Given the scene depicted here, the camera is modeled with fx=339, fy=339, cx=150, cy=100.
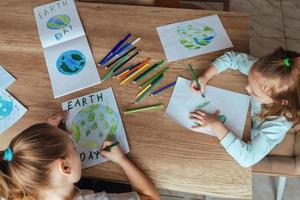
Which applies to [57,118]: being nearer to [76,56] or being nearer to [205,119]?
[76,56]

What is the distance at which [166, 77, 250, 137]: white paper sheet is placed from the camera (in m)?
1.03

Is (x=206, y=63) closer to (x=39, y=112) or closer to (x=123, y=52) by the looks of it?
(x=123, y=52)

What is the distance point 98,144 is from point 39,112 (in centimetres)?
24

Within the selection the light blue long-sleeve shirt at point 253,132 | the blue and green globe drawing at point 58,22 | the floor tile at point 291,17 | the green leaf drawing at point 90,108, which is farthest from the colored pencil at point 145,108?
the floor tile at point 291,17

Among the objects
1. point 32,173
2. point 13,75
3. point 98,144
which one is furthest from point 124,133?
point 13,75

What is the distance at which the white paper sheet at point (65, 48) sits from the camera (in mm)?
1169

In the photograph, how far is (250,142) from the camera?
1.00m

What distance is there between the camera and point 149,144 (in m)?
1.02

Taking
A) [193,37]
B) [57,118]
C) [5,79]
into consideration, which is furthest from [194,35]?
[5,79]

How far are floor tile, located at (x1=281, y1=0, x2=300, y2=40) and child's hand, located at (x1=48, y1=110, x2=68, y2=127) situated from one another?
1651 mm

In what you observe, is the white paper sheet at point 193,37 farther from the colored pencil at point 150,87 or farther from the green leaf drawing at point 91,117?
the green leaf drawing at point 91,117

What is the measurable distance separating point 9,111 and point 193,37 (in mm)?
686

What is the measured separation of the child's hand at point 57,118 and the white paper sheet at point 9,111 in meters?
0.12

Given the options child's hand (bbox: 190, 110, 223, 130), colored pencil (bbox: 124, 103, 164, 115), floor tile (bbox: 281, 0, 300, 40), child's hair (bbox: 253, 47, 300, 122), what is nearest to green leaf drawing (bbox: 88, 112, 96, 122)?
colored pencil (bbox: 124, 103, 164, 115)
